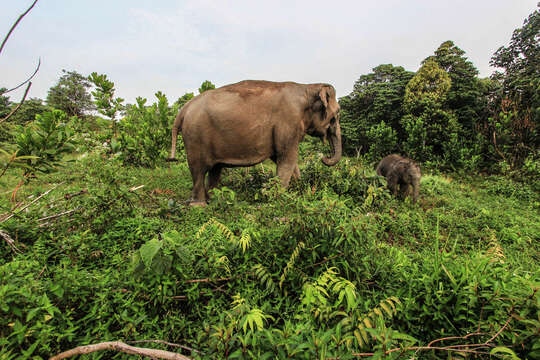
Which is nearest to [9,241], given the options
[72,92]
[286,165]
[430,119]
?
[286,165]

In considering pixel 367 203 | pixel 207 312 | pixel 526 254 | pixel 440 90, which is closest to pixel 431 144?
pixel 440 90

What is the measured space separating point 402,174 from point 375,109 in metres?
10.5

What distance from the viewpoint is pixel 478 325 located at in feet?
3.49

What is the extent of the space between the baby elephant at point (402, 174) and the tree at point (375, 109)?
7616 millimetres

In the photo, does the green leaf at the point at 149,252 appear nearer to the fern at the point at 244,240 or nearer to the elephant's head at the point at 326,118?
the fern at the point at 244,240

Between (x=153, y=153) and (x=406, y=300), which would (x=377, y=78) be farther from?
(x=406, y=300)

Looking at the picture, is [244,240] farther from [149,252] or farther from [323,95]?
[323,95]

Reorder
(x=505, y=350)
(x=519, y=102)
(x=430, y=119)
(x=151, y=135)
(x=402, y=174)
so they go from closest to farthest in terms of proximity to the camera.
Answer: (x=505, y=350) → (x=402, y=174) → (x=151, y=135) → (x=519, y=102) → (x=430, y=119)

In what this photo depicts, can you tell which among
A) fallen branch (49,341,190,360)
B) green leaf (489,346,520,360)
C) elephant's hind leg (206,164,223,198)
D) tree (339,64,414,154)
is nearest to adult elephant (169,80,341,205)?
elephant's hind leg (206,164,223,198)

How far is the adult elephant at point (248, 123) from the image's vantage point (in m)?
3.45

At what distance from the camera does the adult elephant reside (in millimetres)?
3447

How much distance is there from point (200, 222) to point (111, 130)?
4.58 m

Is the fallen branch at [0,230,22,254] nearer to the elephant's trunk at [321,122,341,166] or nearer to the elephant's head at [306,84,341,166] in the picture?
the elephant's head at [306,84,341,166]

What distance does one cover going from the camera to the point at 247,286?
1568 millimetres
